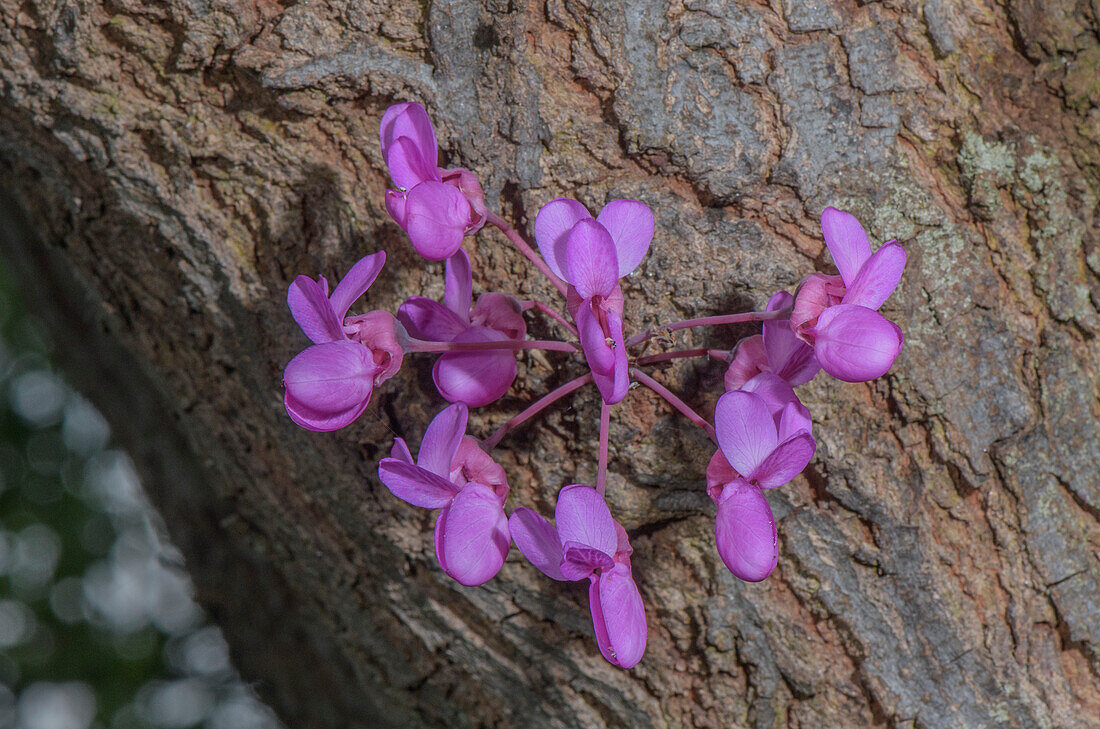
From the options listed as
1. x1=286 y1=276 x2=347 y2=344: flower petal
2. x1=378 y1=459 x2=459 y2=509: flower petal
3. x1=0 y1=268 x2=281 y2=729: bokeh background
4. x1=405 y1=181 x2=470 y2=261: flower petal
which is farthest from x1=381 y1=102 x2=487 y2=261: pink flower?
x1=0 y1=268 x2=281 y2=729: bokeh background

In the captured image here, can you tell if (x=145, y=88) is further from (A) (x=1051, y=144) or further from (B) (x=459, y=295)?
(A) (x=1051, y=144)

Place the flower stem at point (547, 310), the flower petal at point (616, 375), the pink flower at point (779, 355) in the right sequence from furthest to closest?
the flower stem at point (547, 310), the pink flower at point (779, 355), the flower petal at point (616, 375)

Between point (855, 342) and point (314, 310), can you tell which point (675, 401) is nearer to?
point (855, 342)

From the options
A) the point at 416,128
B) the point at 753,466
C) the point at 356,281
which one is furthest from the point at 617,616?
the point at 416,128

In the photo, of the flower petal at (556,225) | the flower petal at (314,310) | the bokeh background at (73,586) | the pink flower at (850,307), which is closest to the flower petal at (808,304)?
the pink flower at (850,307)

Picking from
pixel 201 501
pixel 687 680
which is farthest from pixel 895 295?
pixel 201 501

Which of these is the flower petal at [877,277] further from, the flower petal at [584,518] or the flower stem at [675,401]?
the flower petal at [584,518]

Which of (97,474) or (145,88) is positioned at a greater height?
(145,88)
